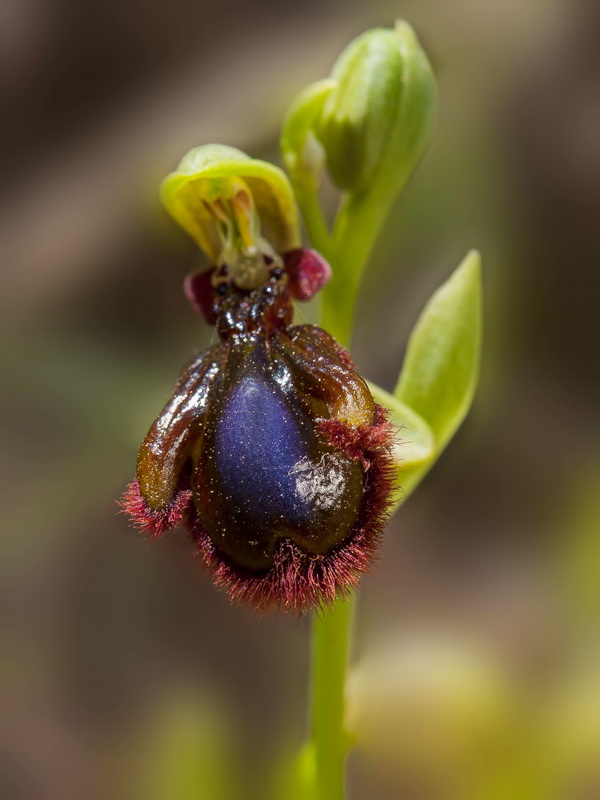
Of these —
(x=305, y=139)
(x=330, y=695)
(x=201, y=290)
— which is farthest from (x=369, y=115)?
(x=330, y=695)

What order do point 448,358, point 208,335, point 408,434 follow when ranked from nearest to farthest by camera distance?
point 408,434 < point 448,358 < point 208,335

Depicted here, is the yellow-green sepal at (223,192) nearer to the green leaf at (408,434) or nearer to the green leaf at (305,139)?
the green leaf at (305,139)

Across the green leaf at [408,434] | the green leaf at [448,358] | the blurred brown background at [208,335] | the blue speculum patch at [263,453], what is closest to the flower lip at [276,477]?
the blue speculum patch at [263,453]

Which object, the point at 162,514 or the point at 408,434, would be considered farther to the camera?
the point at 408,434

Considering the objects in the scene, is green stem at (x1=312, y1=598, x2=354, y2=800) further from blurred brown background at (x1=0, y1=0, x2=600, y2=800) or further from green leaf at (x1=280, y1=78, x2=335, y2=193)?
blurred brown background at (x1=0, y1=0, x2=600, y2=800)

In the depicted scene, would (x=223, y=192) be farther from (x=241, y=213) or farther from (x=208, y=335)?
(x=208, y=335)
